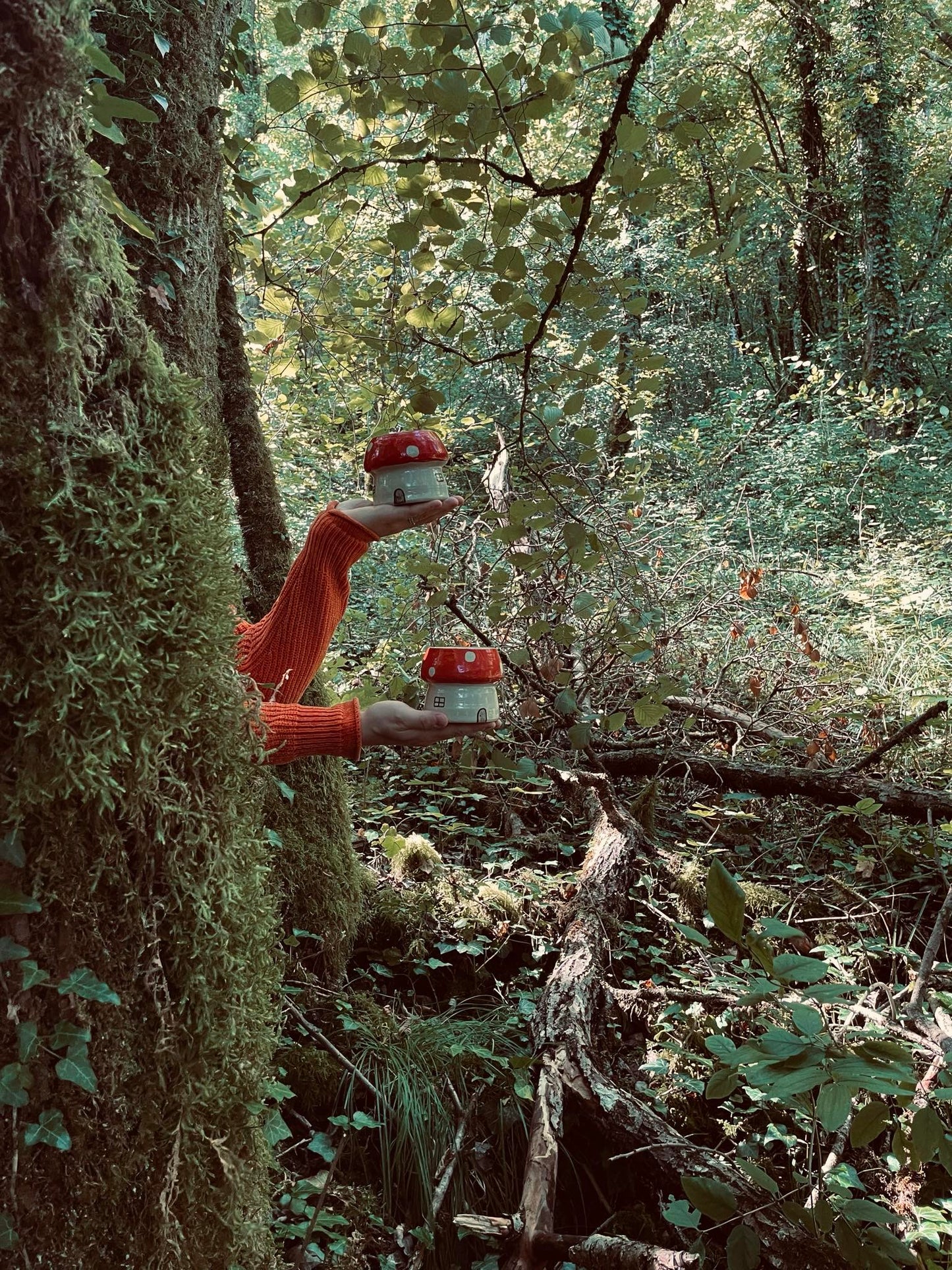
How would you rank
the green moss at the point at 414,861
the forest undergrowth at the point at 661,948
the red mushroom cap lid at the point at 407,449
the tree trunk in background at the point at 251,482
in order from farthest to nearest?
the green moss at the point at 414,861 → the tree trunk in background at the point at 251,482 → the forest undergrowth at the point at 661,948 → the red mushroom cap lid at the point at 407,449

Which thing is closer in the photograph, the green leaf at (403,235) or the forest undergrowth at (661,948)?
the forest undergrowth at (661,948)

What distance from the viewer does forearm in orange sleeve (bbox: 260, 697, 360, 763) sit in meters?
1.53

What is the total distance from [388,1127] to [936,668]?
3820 mm

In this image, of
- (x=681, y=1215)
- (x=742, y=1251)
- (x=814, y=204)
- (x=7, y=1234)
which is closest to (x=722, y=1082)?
(x=742, y=1251)

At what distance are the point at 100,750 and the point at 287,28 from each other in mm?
1858

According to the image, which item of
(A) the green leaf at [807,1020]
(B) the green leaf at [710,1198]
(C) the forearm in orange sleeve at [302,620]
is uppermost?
(C) the forearm in orange sleeve at [302,620]

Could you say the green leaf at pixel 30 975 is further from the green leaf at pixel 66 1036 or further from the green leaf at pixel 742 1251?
the green leaf at pixel 742 1251

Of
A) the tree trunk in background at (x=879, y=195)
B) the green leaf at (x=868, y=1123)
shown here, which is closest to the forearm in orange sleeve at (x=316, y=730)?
the green leaf at (x=868, y=1123)

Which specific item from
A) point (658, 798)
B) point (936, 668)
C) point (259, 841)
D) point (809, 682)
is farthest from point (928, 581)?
point (259, 841)

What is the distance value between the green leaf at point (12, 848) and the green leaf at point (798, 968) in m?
0.97

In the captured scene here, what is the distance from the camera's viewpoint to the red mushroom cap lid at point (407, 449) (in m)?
1.64

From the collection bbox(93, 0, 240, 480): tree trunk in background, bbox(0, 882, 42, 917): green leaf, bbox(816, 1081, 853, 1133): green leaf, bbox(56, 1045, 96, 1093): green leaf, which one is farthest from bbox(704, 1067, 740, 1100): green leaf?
bbox(93, 0, 240, 480): tree trunk in background

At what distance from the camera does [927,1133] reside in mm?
1248

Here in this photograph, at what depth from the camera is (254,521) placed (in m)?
3.07
